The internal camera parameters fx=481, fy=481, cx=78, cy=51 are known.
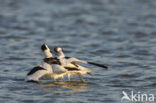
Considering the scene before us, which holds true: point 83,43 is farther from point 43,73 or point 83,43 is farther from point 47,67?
point 43,73

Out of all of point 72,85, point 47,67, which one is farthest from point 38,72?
point 72,85

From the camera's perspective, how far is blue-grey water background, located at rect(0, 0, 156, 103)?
403 inches

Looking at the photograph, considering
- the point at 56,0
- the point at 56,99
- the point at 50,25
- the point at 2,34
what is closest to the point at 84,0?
the point at 56,0

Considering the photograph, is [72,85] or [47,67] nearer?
[47,67]

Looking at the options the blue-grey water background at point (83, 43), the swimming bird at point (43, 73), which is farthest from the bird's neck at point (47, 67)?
the blue-grey water background at point (83, 43)

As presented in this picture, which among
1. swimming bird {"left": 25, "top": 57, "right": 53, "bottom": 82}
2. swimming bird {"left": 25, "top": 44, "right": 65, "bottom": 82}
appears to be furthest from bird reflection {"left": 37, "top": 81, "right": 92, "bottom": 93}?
swimming bird {"left": 25, "top": 57, "right": 53, "bottom": 82}

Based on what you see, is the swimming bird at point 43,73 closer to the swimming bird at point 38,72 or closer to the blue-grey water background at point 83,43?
the swimming bird at point 38,72

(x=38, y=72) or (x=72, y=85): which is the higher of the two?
(x=38, y=72)

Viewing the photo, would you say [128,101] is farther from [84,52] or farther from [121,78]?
[84,52]

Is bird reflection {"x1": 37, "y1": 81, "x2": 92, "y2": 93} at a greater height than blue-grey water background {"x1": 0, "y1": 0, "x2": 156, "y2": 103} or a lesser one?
lesser

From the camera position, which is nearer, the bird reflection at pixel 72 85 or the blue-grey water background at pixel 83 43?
the blue-grey water background at pixel 83 43

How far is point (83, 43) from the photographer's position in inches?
638

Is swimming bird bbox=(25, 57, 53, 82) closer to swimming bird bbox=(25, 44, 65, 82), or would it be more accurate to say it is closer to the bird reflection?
swimming bird bbox=(25, 44, 65, 82)

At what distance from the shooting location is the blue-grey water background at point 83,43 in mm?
10227
